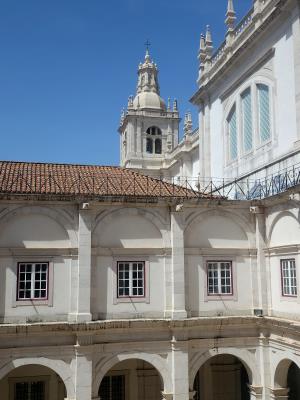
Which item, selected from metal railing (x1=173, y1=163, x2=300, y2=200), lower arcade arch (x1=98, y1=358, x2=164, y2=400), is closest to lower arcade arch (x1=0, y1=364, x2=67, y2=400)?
lower arcade arch (x1=98, y1=358, x2=164, y2=400)

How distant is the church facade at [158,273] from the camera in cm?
1758

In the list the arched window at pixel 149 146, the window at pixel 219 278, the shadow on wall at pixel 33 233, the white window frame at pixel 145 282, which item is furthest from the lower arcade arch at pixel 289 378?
the arched window at pixel 149 146

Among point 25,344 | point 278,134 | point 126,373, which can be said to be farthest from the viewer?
point 126,373

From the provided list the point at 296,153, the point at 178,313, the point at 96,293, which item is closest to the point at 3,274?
the point at 96,293

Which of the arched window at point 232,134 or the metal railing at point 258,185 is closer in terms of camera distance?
the metal railing at point 258,185

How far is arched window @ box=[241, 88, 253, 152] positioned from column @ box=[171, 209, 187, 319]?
626cm

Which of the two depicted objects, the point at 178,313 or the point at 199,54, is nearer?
the point at 178,313

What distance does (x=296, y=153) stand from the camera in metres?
18.8

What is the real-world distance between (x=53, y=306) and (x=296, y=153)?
10.9m

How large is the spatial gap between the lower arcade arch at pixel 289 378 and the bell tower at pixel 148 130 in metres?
32.3

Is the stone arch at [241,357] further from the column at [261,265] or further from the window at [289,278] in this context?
the window at [289,278]

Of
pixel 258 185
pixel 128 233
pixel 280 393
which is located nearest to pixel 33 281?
pixel 128 233

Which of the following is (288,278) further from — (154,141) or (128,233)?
(154,141)

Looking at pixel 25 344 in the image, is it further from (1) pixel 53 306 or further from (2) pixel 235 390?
(2) pixel 235 390
